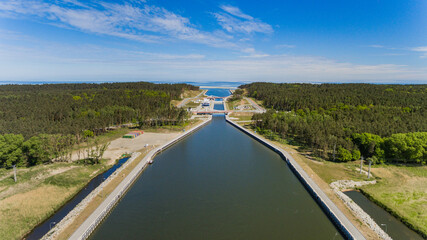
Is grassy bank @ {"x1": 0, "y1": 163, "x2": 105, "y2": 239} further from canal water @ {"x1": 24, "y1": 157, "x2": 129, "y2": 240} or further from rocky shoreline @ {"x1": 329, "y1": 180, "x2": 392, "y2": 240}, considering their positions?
rocky shoreline @ {"x1": 329, "y1": 180, "x2": 392, "y2": 240}

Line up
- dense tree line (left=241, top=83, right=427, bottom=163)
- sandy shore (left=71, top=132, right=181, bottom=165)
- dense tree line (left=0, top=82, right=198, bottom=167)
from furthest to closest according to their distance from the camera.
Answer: sandy shore (left=71, top=132, right=181, bottom=165), dense tree line (left=241, top=83, right=427, bottom=163), dense tree line (left=0, top=82, right=198, bottom=167)

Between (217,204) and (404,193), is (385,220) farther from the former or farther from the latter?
(217,204)

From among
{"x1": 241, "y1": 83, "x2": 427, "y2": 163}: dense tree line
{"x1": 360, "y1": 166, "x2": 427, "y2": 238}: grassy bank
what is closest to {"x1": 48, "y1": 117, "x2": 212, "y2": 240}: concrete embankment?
{"x1": 360, "y1": 166, "x2": 427, "y2": 238}: grassy bank

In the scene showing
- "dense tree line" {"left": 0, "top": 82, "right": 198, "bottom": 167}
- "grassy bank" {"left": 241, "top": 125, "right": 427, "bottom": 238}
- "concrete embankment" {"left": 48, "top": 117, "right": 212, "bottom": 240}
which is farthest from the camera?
"dense tree line" {"left": 0, "top": 82, "right": 198, "bottom": 167}

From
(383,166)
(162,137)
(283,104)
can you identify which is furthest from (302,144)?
(283,104)

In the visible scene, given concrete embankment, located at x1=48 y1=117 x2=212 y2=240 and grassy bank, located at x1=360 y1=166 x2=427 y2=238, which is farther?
grassy bank, located at x1=360 y1=166 x2=427 y2=238

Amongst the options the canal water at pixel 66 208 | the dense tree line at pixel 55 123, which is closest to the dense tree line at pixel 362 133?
the dense tree line at pixel 55 123
